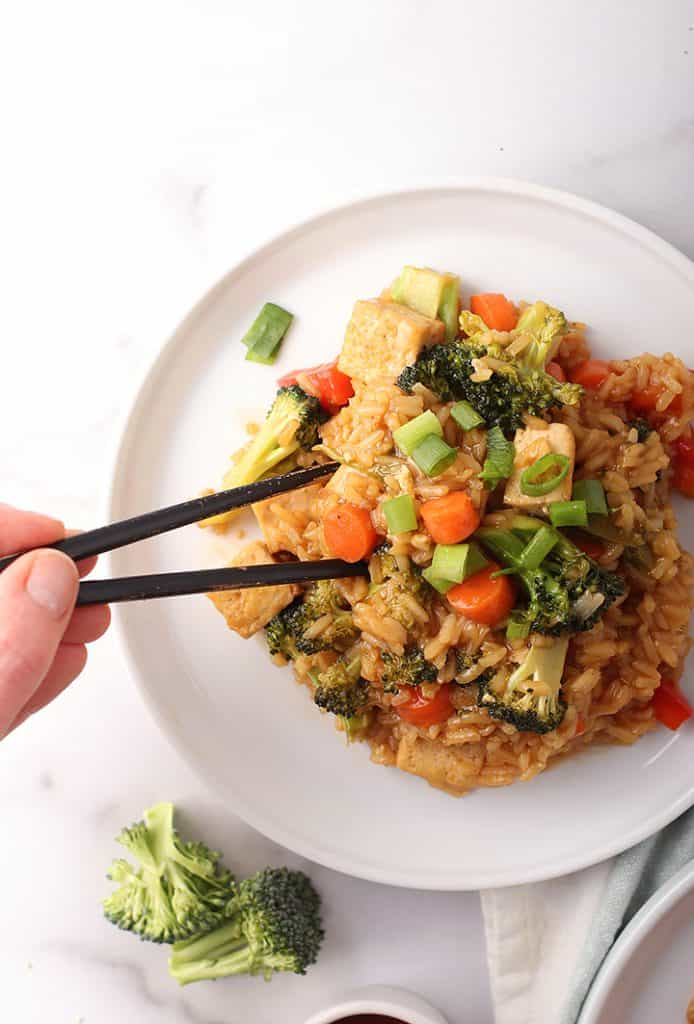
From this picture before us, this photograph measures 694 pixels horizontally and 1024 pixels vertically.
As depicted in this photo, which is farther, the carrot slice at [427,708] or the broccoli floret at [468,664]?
the carrot slice at [427,708]

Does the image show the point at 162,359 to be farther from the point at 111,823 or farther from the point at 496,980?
the point at 496,980

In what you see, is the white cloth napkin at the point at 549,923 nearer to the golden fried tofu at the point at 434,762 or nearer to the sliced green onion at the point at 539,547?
the golden fried tofu at the point at 434,762

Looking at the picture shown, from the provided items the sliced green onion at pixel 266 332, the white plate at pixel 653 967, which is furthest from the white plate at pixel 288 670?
the white plate at pixel 653 967

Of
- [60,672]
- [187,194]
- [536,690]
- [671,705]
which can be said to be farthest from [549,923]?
[187,194]

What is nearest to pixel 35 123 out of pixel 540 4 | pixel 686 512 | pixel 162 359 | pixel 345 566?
pixel 162 359

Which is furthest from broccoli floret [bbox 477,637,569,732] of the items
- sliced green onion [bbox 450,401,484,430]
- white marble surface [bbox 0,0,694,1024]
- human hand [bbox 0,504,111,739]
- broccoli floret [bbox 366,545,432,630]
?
human hand [bbox 0,504,111,739]
